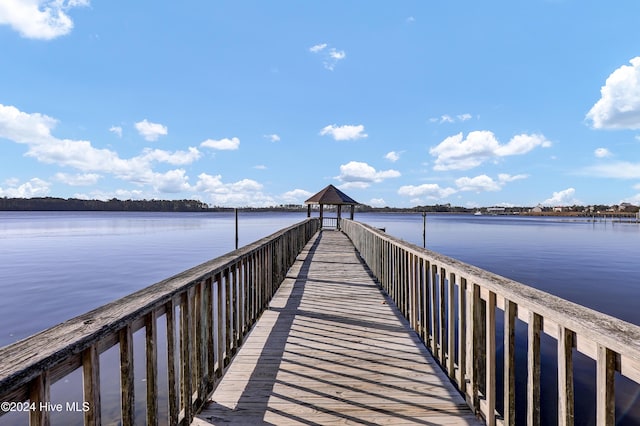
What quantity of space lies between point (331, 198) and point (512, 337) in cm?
1845

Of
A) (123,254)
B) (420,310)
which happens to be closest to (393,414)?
(420,310)

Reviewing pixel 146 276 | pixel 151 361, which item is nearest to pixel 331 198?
pixel 146 276

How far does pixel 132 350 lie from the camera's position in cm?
169

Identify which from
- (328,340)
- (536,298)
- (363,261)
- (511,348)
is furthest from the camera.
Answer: (363,261)

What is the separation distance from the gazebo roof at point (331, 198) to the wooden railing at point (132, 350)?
54.7 feet

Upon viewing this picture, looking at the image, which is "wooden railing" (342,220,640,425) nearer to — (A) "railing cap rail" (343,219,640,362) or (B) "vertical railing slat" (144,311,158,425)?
(A) "railing cap rail" (343,219,640,362)

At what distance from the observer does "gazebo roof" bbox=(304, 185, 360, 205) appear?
20.2 metres

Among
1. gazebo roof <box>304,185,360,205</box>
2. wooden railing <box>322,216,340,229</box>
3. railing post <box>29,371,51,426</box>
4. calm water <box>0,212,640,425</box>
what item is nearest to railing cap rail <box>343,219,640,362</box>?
railing post <box>29,371,51,426</box>

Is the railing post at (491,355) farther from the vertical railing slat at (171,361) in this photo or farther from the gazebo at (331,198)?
the gazebo at (331,198)

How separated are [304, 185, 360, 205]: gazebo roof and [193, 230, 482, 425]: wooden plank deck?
50.0ft

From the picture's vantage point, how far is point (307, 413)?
2459 mm

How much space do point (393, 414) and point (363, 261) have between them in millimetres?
6755

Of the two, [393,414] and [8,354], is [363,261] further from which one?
[8,354]

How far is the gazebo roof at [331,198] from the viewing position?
20203 mm
